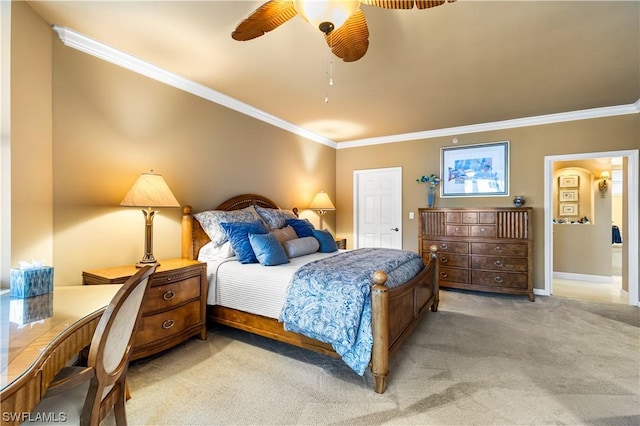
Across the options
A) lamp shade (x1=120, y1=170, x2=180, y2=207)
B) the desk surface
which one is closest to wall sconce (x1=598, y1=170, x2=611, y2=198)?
lamp shade (x1=120, y1=170, x2=180, y2=207)

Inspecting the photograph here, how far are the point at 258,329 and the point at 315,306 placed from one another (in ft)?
2.39

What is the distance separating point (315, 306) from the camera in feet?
7.02

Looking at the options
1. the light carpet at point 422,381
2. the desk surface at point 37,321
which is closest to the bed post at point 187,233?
the light carpet at point 422,381

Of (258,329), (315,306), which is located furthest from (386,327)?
(258,329)

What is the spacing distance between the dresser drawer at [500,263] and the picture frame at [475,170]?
1050 mm

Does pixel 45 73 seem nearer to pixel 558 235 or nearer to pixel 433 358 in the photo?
pixel 433 358

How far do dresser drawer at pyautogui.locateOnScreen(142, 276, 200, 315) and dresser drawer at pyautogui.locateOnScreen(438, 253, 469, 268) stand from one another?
137 inches

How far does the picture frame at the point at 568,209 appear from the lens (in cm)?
568

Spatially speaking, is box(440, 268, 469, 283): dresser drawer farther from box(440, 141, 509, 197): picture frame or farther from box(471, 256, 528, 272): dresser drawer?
box(440, 141, 509, 197): picture frame

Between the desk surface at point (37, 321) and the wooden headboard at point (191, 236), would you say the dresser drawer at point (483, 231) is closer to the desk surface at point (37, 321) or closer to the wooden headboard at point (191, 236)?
the wooden headboard at point (191, 236)

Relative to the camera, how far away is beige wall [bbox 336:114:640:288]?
396cm

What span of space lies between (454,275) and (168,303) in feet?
12.4

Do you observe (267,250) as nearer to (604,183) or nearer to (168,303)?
(168,303)

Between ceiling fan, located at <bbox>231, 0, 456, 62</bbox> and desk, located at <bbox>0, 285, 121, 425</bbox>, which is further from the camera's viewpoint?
ceiling fan, located at <bbox>231, 0, 456, 62</bbox>
